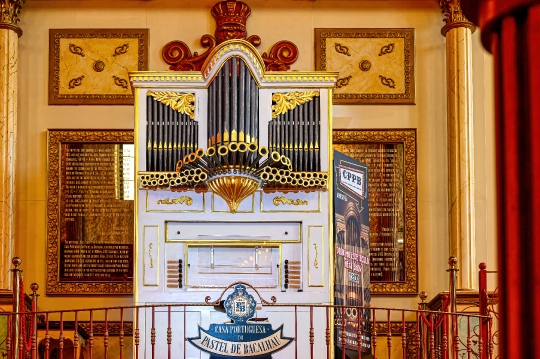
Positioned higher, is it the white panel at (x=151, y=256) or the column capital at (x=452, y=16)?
the column capital at (x=452, y=16)

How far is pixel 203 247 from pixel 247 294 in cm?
98

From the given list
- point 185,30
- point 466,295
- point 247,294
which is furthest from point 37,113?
point 466,295

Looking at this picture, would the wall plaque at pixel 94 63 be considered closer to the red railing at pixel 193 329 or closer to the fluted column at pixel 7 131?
the fluted column at pixel 7 131

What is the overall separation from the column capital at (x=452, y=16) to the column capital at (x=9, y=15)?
472 centimetres

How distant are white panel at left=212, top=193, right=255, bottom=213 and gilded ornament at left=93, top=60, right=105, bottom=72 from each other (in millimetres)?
2518

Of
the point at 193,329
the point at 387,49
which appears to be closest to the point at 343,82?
the point at 387,49

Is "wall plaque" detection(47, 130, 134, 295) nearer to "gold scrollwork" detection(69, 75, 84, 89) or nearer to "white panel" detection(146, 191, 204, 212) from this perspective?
"gold scrollwork" detection(69, 75, 84, 89)

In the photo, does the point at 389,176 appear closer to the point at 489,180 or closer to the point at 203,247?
the point at 489,180

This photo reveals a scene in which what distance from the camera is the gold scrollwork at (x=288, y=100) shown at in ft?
28.4

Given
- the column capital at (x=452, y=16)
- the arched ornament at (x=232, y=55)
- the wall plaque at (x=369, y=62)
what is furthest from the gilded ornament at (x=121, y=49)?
the column capital at (x=452, y=16)

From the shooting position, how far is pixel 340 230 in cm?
864

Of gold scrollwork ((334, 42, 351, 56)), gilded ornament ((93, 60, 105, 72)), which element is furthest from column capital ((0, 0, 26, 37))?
gold scrollwork ((334, 42, 351, 56))

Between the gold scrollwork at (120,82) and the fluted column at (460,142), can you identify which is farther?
the gold scrollwork at (120,82)

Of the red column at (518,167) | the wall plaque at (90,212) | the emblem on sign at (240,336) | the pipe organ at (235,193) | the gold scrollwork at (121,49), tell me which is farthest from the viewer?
the gold scrollwork at (121,49)
